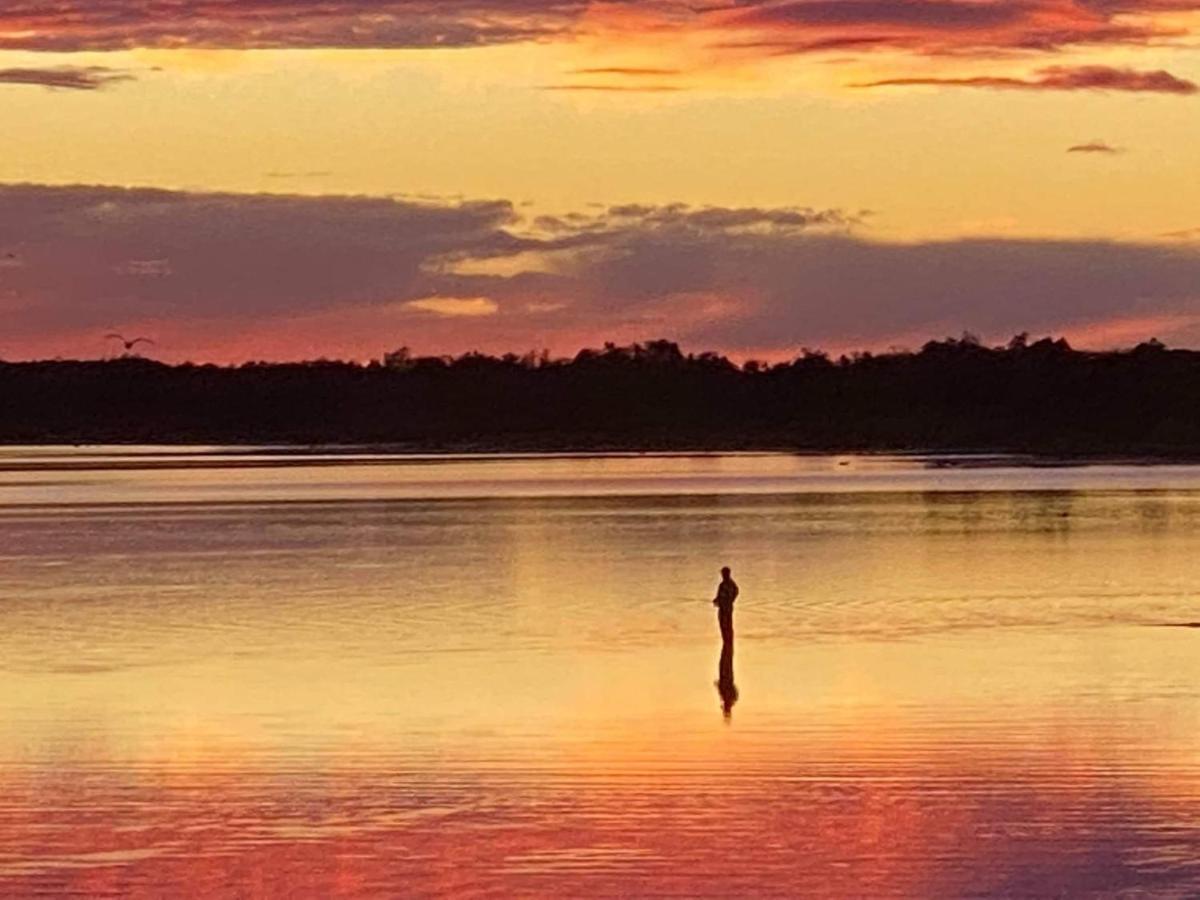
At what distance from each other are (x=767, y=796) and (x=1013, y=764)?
2906 millimetres

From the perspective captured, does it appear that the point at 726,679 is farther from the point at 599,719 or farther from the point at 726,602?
the point at 599,719

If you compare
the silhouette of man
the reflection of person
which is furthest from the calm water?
the silhouette of man

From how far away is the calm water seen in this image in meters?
19.9

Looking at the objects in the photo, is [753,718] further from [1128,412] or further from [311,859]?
[1128,412]

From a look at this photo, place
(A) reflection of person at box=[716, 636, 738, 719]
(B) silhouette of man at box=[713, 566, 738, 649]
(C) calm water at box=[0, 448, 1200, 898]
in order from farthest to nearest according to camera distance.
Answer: (B) silhouette of man at box=[713, 566, 738, 649]
(A) reflection of person at box=[716, 636, 738, 719]
(C) calm water at box=[0, 448, 1200, 898]

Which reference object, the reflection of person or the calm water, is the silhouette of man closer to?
the reflection of person

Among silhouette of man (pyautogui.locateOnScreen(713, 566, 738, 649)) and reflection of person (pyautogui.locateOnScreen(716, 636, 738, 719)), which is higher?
silhouette of man (pyautogui.locateOnScreen(713, 566, 738, 649))

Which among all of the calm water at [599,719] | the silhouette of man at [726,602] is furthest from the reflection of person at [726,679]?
the calm water at [599,719]

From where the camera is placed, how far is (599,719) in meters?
28.6

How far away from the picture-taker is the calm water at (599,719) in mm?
19906

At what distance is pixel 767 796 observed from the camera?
22797 millimetres

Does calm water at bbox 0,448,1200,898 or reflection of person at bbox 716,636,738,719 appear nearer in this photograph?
calm water at bbox 0,448,1200,898

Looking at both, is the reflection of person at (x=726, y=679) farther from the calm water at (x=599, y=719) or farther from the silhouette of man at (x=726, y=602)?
the calm water at (x=599, y=719)

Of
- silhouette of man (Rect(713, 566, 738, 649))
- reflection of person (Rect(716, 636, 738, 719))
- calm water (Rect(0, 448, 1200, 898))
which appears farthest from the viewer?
silhouette of man (Rect(713, 566, 738, 649))
